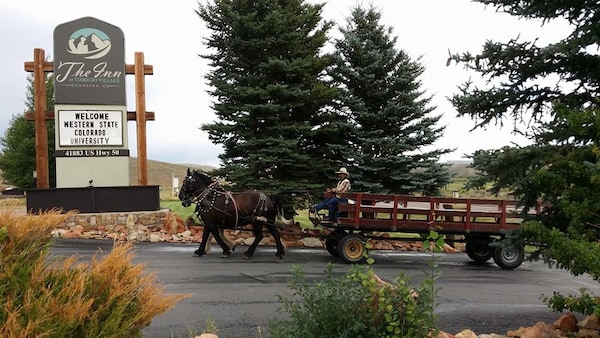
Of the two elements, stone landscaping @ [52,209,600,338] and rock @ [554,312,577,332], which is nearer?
rock @ [554,312,577,332]

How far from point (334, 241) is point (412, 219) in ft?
7.37

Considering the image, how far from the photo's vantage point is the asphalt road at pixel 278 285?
6363 mm

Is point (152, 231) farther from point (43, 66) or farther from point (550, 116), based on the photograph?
point (550, 116)

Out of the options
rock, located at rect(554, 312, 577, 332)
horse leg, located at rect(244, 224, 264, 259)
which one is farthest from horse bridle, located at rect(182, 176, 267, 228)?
rock, located at rect(554, 312, 577, 332)

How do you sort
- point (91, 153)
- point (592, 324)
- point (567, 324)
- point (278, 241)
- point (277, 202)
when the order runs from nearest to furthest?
point (592, 324) < point (567, 324) < point (278, 241) < point (277, 202) < point (91, 153)

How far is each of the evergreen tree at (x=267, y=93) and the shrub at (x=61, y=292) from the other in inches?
448

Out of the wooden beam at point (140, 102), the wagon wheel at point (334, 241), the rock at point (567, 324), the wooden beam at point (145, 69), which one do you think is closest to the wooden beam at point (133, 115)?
the wooden beam at point (140, 102)

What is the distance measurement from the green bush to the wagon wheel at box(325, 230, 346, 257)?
7.91 metres

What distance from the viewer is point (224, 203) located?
12.1 metres

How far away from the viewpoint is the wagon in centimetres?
1138

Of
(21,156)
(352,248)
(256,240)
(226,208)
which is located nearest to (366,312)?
→ (352,248)

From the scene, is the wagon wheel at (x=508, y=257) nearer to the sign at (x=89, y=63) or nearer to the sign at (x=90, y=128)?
the sign at (x=90, y=128)

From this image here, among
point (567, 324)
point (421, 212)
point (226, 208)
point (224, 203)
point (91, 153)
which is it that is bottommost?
point (567, 324)

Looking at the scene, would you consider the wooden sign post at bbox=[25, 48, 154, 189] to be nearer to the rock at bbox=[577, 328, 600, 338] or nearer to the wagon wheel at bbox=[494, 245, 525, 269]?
the wagon wheel at bbox=[494, 245, 525, 269]
